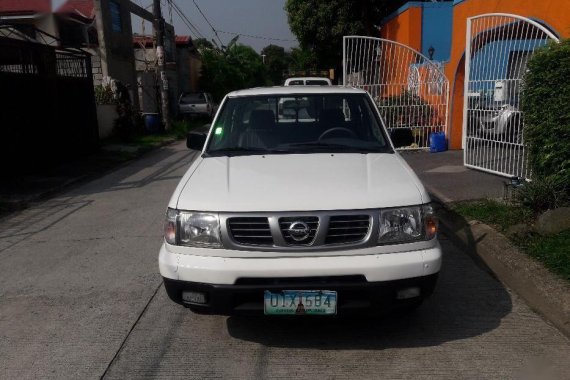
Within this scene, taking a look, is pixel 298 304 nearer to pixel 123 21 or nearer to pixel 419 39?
pixel 419 39

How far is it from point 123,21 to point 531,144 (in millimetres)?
19831

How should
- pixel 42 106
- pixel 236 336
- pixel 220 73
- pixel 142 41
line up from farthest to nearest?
pixel 220 73
pixel 142 41
pixel 42 106
pixel 236 336

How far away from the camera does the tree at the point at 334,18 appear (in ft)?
80.7

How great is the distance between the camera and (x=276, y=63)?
8656cm

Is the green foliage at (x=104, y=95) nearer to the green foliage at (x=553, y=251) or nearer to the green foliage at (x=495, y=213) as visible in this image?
the green foliage at (x=495, y=213)

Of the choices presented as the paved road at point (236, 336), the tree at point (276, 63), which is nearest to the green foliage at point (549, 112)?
the paved road at point (236, 336)

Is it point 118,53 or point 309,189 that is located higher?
point 118,53

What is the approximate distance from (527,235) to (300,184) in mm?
3113

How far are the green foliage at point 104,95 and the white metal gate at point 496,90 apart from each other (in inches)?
474

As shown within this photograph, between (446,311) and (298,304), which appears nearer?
(298,304)

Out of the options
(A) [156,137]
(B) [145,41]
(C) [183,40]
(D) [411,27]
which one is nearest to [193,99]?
(B) [145,41]

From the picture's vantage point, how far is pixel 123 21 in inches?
883

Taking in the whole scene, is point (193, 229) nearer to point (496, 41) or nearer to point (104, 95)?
point (496, 41)

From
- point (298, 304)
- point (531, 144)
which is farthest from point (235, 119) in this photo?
point (531, 144)
